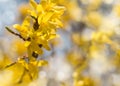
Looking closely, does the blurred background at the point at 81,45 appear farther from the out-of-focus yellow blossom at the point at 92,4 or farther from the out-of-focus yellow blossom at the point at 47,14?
the out-of-focus yellow blossom at the point at 47,14

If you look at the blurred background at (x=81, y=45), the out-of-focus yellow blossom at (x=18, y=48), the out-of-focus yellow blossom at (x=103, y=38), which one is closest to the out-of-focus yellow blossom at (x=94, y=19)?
the blurred background at (x=81, y=45)

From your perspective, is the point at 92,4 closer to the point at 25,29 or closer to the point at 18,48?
the point at 18,48

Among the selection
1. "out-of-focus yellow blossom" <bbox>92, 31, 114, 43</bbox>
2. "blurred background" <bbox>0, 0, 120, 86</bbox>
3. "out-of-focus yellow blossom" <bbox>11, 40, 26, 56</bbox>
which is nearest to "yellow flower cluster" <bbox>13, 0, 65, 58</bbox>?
"blurred background" <bbox>0, 0, 120, 86</bbox>

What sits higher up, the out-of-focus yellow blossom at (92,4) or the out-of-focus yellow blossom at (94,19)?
the out-of-focus yellow blossom at (92,4)

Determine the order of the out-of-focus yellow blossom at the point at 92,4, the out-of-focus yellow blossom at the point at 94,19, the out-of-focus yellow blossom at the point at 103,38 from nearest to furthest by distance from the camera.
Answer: the out-of-focus yellow blossom at the point at 103,38 → the out-of-focus yellow blossom at the point at 94,19 → the out-of-focus yellow blossom at the point at 92,4

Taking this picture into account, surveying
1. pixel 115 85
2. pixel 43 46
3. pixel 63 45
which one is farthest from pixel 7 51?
pixel 43 46

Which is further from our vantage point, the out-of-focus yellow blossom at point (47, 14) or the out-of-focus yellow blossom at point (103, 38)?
the out-of-focus yellow blossom at point (103, 38)

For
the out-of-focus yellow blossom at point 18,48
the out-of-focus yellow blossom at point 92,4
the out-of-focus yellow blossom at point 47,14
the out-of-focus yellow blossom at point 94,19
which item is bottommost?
the out-of-focus yellow blossom at point 18,48

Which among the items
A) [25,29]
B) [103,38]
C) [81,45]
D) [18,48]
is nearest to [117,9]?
[81,45]
